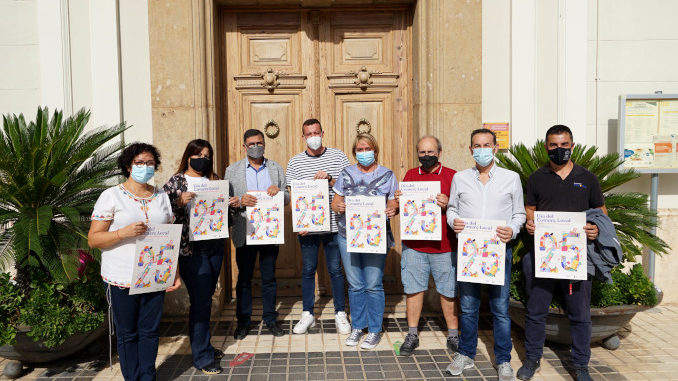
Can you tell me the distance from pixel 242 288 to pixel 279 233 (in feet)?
2.36

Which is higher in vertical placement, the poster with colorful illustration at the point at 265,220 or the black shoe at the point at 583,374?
the poster with colorful illustration at the point at 265,220

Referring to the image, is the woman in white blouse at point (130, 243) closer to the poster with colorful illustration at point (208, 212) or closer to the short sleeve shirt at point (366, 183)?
the poster with colorful illustration at point (208, 212)

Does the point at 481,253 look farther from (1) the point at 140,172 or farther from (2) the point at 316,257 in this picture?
(1) the point at 140,172

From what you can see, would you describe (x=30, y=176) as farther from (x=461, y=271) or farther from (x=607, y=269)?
(x=607, y=269)

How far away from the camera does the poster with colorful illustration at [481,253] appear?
3.67 m

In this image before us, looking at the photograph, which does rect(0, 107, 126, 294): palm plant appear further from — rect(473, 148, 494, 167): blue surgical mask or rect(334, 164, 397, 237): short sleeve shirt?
rect(473, 148, 494, 167): blue surgical mask

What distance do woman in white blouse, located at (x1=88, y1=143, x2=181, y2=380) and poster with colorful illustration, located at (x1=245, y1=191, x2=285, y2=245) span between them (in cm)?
101

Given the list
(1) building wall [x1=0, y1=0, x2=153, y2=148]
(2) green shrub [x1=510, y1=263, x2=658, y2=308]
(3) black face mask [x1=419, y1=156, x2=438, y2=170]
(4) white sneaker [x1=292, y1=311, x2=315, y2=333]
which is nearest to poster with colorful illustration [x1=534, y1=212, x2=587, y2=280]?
(2) green shrub [x1=510, y1=263, x2=658, y2=308]

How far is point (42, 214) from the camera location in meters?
3.70

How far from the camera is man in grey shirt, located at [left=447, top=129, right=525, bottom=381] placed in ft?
12.2

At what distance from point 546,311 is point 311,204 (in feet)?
7.23

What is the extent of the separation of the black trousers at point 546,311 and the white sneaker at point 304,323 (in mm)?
2090

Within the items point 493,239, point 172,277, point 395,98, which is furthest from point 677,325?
point 172,277

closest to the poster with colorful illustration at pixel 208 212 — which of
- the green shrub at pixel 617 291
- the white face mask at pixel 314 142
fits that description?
the white face mask at pixel 314 142
